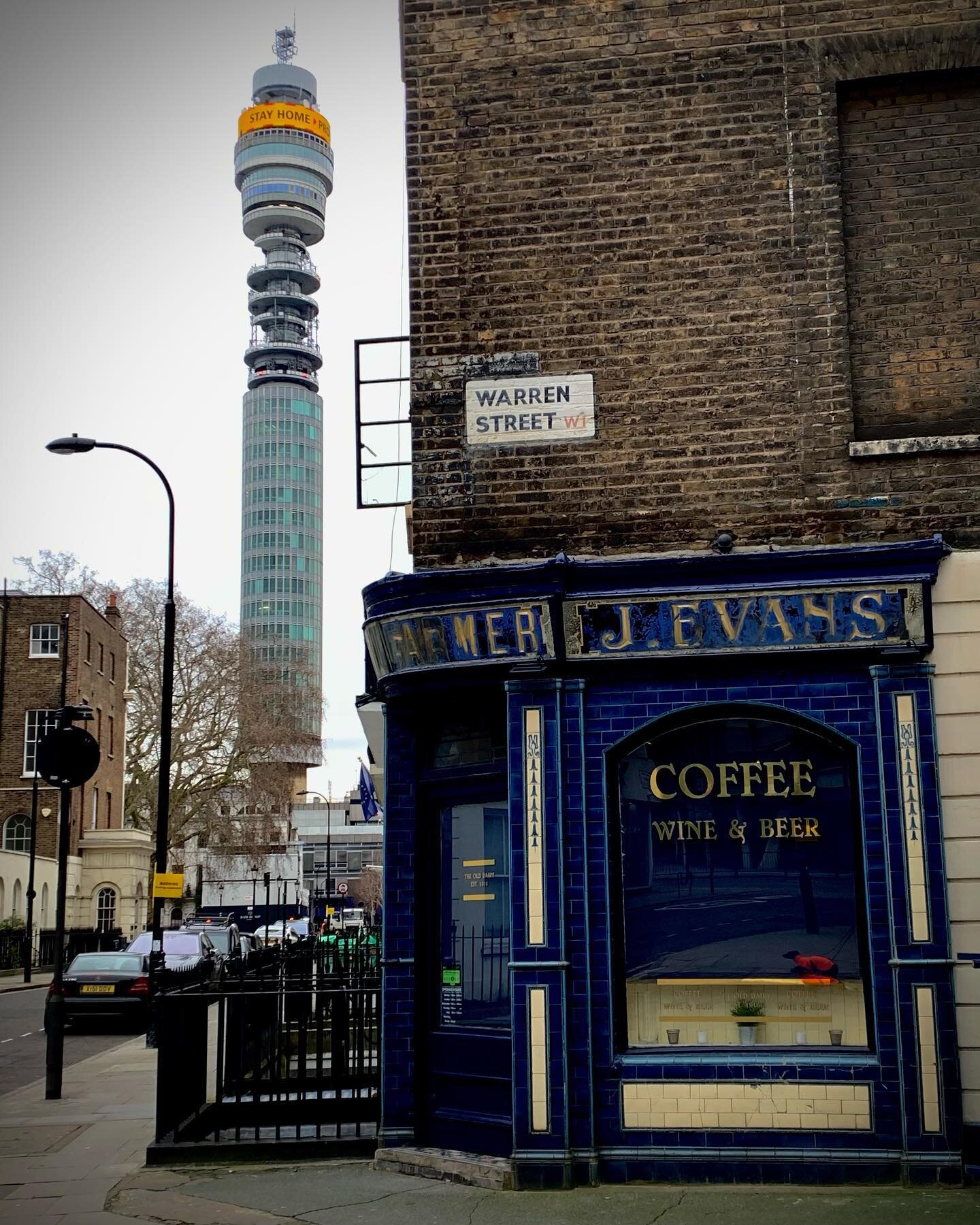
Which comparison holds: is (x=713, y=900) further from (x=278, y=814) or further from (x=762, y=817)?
(x=278, y=814)

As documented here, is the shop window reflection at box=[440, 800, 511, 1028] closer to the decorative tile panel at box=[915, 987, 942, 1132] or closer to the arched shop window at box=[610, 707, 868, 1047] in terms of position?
the arched shop window at box=[610, 707, 868, 1047]

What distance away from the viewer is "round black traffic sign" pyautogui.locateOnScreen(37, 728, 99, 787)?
14.0 metres

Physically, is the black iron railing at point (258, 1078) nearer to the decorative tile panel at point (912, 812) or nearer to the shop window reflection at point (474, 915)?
the shop window reflection at point (474, 915)

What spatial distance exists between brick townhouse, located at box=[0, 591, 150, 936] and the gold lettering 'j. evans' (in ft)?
133

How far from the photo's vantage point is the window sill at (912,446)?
9367 millimetres

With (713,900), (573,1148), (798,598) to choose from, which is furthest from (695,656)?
(573,1148)

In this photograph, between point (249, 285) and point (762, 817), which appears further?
point (249, 285)

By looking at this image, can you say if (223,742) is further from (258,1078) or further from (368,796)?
(258,1078)

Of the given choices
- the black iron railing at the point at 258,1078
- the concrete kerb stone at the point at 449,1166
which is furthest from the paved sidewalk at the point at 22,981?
the concrete kerb stone at the point at 449,1166

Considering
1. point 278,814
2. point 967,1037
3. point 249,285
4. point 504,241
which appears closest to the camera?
point 967,1037

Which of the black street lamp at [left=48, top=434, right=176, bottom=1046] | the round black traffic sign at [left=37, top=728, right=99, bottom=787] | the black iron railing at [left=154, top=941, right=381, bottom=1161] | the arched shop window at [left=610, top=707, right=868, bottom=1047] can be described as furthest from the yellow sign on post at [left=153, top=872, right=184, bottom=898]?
the arched shop window at [left=610, top=707, right=868, bottom=1047]

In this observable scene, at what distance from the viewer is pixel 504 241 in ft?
33.3

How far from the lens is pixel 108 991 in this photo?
22.3m

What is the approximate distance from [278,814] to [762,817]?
51.4 metres
